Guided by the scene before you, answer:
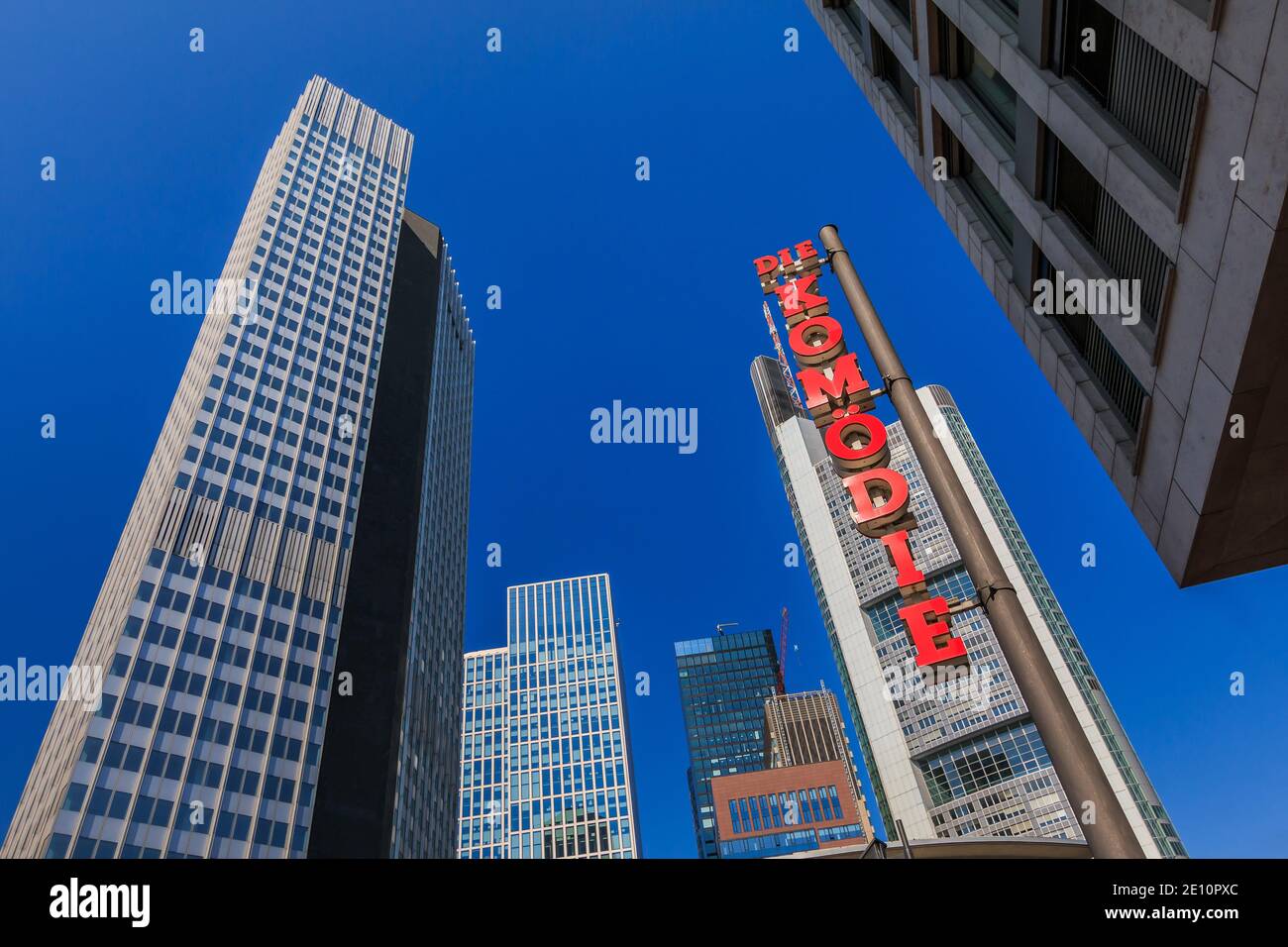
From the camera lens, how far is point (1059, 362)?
898 inches

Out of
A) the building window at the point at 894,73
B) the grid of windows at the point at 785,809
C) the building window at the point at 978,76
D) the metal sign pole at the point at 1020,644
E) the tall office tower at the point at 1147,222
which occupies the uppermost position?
the grid of windows at the point at 785,809

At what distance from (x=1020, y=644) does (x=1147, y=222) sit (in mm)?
9690

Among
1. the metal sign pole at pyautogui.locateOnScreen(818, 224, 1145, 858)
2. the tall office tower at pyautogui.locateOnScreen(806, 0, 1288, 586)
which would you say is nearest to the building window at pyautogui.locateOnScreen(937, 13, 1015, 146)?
the tall office tower at pyautogui.locateOnScreen(806, 0, 1288, 586)

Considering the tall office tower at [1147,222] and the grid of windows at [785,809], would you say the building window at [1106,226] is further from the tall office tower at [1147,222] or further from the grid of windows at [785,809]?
the grid of windows at [785,809]

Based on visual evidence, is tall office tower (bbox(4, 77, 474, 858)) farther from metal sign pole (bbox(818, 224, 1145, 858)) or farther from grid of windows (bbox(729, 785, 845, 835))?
metal sign pole (bbox(818, 224, 1145, 858))

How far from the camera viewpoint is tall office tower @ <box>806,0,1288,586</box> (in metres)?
13.3

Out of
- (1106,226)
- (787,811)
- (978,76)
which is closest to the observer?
(1106,226)

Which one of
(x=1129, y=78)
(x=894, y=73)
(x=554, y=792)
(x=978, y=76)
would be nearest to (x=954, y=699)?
(x=554, y=792)

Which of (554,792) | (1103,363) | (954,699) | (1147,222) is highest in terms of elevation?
(954,699)

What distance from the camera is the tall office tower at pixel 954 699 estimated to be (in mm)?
132250

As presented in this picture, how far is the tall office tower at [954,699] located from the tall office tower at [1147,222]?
316 ft

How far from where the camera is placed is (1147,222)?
1630 cm

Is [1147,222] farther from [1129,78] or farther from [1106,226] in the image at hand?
[1129,78]

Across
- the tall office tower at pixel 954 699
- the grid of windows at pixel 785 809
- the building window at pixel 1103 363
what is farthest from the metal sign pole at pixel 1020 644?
the grid of windows at pixel 785 809
